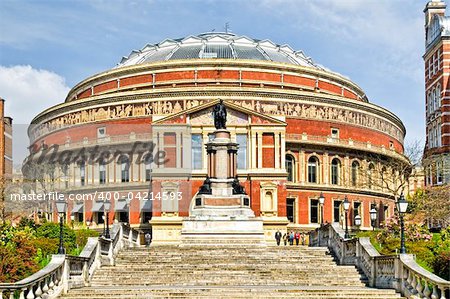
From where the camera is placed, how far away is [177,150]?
2576 inches

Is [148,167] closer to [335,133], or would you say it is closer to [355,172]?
[335,133]

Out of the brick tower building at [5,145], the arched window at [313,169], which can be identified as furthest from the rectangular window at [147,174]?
the arched window at [313,169]

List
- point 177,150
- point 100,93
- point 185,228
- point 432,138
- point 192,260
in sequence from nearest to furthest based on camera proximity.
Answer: point 192,260
point 185,228
point 177,150
point 100,93
point 432,138

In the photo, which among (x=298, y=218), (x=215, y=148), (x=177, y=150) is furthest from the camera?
(x=298, y=218)

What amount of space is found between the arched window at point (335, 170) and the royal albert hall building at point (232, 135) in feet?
0.32

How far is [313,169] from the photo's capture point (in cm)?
7512

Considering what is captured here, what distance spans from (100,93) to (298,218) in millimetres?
25563

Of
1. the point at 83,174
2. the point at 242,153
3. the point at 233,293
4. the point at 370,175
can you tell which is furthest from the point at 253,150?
the point at 233,293

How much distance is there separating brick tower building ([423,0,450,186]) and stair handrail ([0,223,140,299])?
2166 inches

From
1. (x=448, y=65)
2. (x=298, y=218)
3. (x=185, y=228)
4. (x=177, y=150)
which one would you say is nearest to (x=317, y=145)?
(x=298, y=218)

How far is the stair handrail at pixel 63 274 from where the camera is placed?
69.1ft

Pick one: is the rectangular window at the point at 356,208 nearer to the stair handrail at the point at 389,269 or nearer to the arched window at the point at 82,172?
the arched window at the point at 82,172

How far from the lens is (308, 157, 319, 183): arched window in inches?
2940

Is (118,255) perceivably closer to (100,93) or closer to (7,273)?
(7,273)
